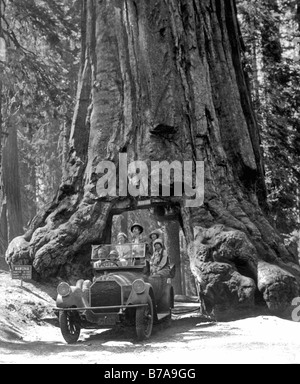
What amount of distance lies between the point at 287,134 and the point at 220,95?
5.88 meters

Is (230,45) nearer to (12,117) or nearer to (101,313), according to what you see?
(12,117)

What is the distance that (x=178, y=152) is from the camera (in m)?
13.5

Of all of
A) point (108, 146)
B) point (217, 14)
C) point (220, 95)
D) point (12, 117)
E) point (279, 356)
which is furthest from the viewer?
point (12, 117)

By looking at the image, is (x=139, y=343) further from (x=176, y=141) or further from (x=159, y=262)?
(x=176, y=141)

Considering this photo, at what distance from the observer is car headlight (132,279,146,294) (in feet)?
31.7

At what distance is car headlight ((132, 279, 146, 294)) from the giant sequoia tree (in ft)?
6.57

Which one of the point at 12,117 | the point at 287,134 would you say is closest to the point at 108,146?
the point at 12,117

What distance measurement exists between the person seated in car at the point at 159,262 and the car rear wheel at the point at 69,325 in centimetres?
188

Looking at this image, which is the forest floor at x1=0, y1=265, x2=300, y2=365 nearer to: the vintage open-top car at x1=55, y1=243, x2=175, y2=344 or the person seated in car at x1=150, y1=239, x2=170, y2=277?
the vintage open-top car at x1=55, y1=243, x2=175, y2=344

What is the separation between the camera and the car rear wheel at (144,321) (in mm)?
9641
